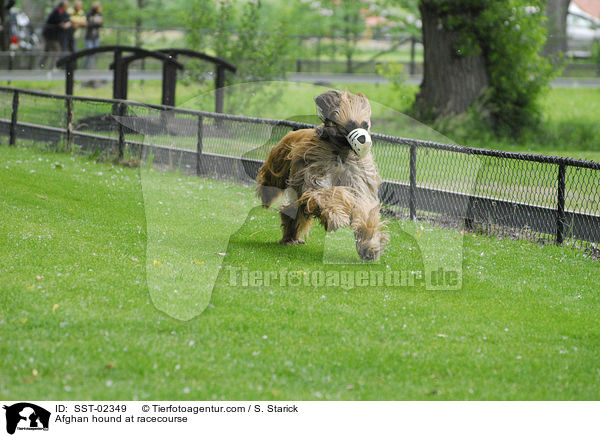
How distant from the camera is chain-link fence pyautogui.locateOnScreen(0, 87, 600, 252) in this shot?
32.0ft

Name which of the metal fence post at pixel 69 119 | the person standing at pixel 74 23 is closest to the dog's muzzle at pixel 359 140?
the metal fence post at pixel 69 119

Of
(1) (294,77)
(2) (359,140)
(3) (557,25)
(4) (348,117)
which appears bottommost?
(1) (294,77)

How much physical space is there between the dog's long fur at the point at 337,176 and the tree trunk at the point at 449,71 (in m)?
12.1


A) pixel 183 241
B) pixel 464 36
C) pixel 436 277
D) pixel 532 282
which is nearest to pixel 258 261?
pixel 183 241

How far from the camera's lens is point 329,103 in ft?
26.0

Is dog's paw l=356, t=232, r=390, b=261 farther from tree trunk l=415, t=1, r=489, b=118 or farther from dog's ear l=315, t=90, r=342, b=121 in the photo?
tree trunk l=415, t=1, r=489, b=118

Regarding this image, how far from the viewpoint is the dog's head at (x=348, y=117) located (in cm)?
775

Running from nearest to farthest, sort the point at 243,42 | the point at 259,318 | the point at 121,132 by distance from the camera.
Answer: the point at 259,318
the point at 121,132
the point at 243,42

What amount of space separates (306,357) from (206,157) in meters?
8.50

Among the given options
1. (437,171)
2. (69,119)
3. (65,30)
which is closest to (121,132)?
(69,119)

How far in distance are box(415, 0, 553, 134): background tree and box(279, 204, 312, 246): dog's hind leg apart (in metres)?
11.6
